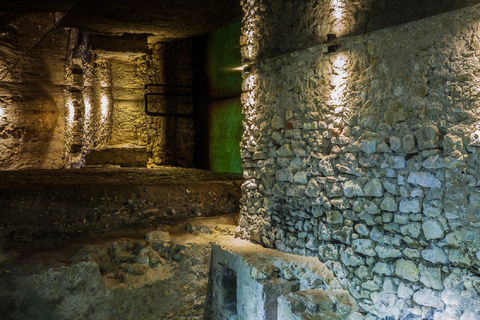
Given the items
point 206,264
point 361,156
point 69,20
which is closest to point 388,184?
point 361,156

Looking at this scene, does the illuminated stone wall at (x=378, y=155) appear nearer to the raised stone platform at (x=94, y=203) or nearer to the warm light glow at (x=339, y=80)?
the warm light glow at (x=339, y=80)

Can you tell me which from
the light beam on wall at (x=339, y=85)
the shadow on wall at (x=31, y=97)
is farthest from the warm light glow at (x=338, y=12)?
the shadow on wall at (x=31, y=97)

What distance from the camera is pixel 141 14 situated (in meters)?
6.26

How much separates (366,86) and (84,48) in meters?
6.34

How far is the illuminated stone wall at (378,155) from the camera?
97.5 inches

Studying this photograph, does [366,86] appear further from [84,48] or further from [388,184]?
[84,48]

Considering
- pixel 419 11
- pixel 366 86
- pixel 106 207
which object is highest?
pixel 419 11

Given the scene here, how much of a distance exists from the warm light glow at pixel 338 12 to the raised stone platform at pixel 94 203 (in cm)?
278

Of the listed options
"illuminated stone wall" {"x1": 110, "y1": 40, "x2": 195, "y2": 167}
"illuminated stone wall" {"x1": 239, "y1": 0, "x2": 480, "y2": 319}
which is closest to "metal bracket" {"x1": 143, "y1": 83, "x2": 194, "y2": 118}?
"illuminated stone wall" {"x1": 110, "y1": 40, "x2": 195, "y2": 167}

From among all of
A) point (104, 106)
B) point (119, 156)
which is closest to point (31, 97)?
point (104, 106)

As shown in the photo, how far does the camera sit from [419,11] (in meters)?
2.70

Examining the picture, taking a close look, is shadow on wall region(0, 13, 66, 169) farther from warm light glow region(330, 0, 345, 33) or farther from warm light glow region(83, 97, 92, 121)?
warm light glow region(330, 0, 345, 33)

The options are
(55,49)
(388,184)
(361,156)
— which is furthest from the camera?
(55,49)

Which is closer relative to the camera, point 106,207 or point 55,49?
point 106,207
